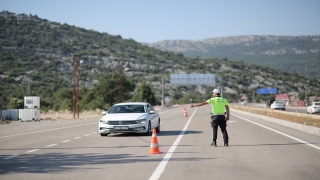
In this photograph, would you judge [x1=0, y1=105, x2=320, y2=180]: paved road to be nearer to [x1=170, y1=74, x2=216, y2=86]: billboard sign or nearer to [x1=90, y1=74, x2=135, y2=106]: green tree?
[x1=90, y1=74, x2=135, y2=106]: green tree

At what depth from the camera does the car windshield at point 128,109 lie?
22.9 metres

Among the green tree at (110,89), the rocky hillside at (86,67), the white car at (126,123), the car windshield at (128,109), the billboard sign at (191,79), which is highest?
the rocky hillside at (86,67)

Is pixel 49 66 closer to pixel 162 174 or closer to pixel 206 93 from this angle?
pixel 206 93

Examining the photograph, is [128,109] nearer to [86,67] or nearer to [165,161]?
[165,161]

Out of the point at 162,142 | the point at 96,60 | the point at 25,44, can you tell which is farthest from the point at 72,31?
the point at 162,142

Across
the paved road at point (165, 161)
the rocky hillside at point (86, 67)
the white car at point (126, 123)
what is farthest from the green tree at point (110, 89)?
the paved road at point (165, 161)

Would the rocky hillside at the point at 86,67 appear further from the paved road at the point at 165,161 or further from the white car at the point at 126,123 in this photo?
the paved road at the point at 165,161

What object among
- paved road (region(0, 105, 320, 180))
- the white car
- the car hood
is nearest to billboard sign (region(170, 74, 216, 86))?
the white car

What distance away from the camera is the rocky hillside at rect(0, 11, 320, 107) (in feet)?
407

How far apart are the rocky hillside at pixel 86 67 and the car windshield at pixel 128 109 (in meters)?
85.5

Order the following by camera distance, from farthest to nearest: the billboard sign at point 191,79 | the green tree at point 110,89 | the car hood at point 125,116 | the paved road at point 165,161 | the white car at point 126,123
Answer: the billboard sign at point 191,79 < the green tree at point 110,89 < the car hood at point 125,116 < the white car at point 126,123 < the paved road at point 165,161

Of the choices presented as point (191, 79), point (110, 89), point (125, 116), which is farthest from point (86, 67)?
point (125, 116)

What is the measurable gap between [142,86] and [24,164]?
9234cm

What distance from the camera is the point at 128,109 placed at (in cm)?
2309
